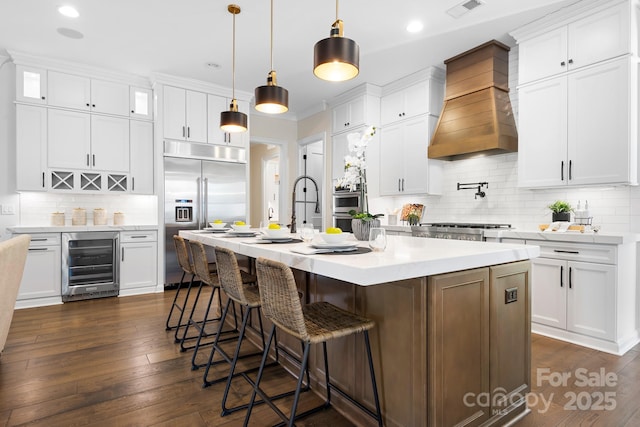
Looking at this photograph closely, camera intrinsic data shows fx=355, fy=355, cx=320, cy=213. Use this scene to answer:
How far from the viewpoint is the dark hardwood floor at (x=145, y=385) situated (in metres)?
1.91

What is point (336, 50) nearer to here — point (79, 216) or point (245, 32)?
point (245, 32)

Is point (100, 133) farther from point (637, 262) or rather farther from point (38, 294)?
point (637, 262)

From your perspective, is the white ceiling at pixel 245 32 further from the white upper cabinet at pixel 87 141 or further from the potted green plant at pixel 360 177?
the potted green plant at pixel 360 177

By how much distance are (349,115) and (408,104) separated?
3.32 ft

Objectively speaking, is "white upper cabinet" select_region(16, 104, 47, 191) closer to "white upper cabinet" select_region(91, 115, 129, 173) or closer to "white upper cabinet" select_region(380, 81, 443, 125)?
"white upper cabinet" select_region(91, 115, 129, 173)

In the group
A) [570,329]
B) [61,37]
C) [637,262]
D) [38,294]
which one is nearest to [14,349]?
[38,294]

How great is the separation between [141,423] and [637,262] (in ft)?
13.1

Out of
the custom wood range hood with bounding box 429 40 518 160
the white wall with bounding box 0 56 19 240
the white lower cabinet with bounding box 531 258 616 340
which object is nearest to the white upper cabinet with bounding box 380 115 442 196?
the custom wood range hood with bounding box 429 40 518 160

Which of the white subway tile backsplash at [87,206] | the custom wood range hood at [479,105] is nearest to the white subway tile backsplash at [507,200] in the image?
the custom wood range hood at [479,105]

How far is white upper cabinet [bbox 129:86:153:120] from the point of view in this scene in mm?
5059

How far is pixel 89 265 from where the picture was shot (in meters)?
4.53

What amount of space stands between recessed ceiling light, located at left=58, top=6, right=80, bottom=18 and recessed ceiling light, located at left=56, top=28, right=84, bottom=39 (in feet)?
1.09

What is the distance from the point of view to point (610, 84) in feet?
10.0

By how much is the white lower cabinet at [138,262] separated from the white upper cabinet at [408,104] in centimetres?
383
